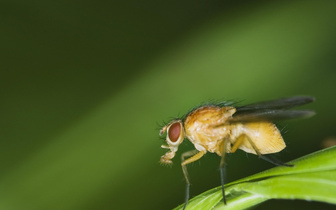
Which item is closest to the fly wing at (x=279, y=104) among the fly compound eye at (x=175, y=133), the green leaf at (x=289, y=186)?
the fly compound eye at (x=175, y=133)

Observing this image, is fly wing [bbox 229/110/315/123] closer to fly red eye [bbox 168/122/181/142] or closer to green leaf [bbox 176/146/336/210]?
fly red eye [bbox 168/122/181/142]

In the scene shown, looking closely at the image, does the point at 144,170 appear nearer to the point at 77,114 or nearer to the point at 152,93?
the point at 152,93

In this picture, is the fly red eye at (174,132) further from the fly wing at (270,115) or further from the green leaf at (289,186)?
the green leaf at (289,186)

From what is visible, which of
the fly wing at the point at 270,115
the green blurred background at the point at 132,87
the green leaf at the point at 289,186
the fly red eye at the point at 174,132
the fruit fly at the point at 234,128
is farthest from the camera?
the green blurred background at the point at 132,87

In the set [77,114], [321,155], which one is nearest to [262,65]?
[77,114]

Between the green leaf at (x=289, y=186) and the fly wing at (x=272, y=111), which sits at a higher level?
the fly wing at (x=272, y=111)

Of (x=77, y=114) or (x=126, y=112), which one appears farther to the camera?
(x=77, y=114)

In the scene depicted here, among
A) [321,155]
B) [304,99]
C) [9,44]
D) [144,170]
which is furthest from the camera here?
[9,44]
